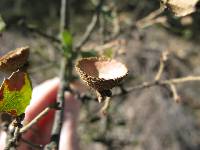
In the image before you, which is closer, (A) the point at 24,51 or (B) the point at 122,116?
(A) the point at 24,51

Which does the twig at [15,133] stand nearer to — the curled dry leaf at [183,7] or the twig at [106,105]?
the twig at [106,105]

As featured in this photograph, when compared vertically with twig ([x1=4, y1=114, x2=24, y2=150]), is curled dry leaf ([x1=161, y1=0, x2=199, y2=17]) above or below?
above

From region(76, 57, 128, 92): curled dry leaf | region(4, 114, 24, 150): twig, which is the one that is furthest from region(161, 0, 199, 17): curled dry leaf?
region(4, 114, 24, 150): twig

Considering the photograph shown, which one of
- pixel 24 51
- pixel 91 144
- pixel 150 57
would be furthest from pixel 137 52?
pixel 24 51

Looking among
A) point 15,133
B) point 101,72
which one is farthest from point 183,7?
point 15,133

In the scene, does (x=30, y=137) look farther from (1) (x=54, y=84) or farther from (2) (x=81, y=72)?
(2) (x=81, y=72)

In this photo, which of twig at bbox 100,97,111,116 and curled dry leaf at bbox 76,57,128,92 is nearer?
curled dry leaf at bbox 76,57,128,92

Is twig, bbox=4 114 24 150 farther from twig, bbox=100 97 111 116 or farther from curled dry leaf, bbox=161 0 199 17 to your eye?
curled dry leaf, bbox=161 0 199 17
